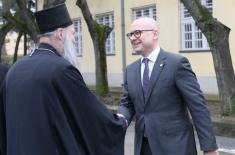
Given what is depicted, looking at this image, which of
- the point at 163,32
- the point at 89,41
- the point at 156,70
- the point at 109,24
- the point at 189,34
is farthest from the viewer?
the point at 89,41

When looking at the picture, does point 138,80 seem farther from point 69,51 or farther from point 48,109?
point 48,109

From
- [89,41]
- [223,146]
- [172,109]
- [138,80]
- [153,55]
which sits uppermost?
[153,55]

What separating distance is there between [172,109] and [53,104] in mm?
1281

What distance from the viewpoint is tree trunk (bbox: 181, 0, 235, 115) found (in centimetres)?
1212

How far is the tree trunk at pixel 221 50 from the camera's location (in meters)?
12.1

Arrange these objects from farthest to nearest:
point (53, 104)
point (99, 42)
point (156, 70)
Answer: point (99, 42) < point (156, 70) < point (53, 104)

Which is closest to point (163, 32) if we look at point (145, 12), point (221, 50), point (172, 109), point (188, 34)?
point (188, 34)

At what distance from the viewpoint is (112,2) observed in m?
25.0

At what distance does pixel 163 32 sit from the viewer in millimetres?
21812

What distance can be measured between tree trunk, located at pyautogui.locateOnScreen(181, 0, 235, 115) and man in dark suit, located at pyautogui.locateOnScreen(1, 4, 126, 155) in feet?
27.8

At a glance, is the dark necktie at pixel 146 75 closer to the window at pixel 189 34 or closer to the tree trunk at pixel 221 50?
the tree trunk at pixel 221 50

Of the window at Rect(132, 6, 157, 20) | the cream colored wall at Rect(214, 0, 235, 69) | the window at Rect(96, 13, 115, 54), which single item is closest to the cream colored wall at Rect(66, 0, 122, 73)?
the window at Rect(96, 13, 115, 54)

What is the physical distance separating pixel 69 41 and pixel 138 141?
4.29ft

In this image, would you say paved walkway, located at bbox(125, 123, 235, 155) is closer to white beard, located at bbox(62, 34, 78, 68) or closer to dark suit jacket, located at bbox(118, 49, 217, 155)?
dark suit jacket, located at bbox(118, 49, 217, 155)
